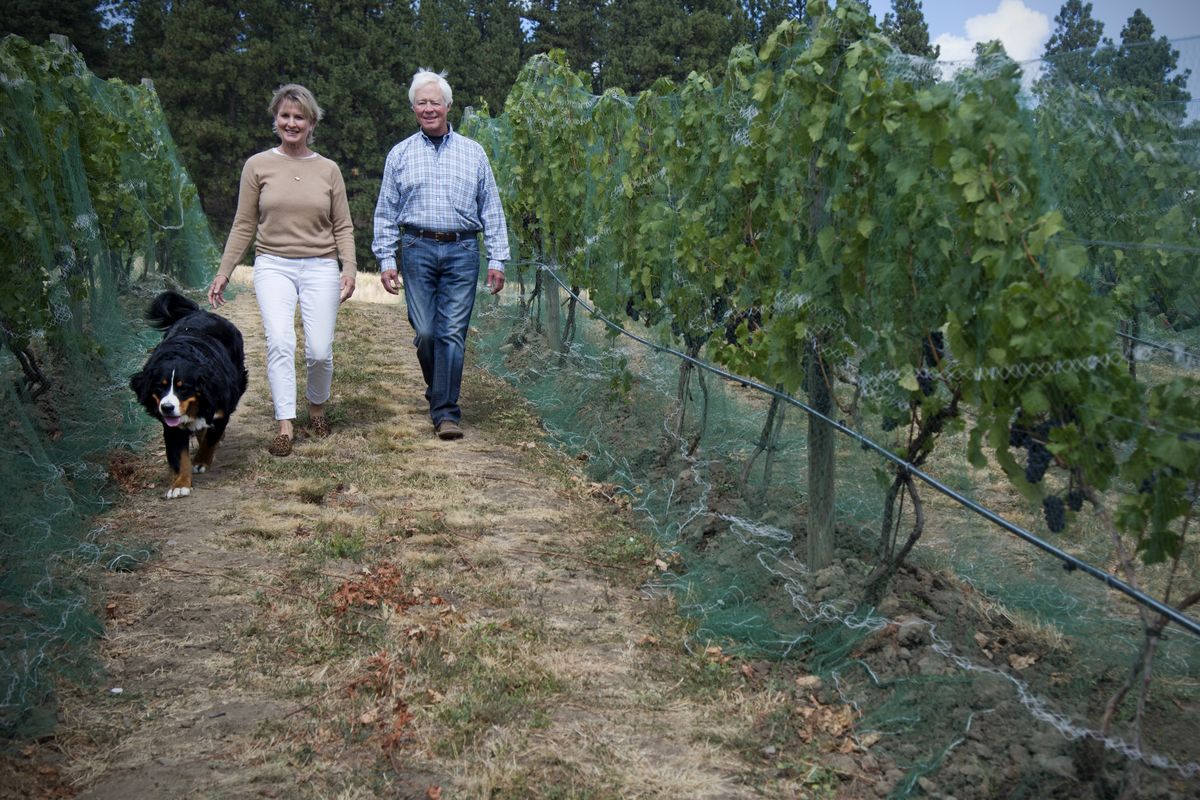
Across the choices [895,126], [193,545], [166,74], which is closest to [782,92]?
[895,126]

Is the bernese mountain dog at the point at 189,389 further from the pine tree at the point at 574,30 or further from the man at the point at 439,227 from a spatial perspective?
the pine tree at the point at 574,30

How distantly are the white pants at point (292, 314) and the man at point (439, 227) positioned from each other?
1.13ft

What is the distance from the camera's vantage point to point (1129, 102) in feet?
9.62

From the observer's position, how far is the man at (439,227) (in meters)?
5.86

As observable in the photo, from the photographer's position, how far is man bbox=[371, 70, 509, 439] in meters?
5.86

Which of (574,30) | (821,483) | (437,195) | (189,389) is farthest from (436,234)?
(574,30)

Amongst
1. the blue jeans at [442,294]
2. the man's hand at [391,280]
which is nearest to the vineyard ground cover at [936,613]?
the blue jeans at [442,294]

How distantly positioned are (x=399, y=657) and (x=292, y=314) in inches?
114

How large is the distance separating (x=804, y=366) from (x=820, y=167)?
2.51 ft

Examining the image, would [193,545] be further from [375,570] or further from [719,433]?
[719,433]

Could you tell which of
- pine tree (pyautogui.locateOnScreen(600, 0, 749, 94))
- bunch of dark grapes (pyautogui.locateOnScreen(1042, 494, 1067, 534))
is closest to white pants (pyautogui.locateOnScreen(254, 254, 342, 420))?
bunch of dark grapes (pyautogui.locateOnScreen(1042, 494, 1067, 534))

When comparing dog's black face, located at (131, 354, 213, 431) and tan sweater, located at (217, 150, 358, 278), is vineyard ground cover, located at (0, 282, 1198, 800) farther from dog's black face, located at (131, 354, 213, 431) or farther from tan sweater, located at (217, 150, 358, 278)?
tan sweater, located at (217, 150, 358, 278)

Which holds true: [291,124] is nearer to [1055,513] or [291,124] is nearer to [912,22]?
[1055,513]

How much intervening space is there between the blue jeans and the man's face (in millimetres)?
645
